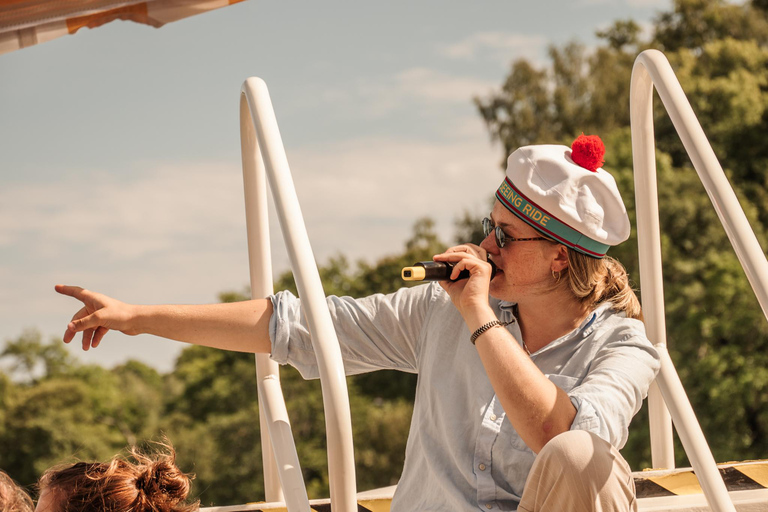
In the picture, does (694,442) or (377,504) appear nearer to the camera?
(694,442)

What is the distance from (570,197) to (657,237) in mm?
301

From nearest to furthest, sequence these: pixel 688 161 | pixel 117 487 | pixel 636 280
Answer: pixel 117 487 → pixel 636 280 → pixel 688 161

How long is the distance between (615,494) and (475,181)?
98.7ft

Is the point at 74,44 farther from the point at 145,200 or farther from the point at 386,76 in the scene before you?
the point at 386,76

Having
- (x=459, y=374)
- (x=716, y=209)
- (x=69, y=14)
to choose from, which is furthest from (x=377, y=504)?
(x=69, y=14)

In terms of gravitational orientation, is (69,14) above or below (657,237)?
above

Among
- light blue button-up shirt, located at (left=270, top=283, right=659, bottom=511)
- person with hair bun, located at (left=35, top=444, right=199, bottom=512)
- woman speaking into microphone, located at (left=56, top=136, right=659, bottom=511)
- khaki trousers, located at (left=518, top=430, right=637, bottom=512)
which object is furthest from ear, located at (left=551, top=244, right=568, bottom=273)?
person with hair bun, located at (left=35, top=444, right=199, bottom=512)

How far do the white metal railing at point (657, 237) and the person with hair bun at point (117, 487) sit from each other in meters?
0.87

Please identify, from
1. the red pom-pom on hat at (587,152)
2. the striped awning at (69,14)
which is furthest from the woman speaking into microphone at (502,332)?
the striped awning at (69,14)

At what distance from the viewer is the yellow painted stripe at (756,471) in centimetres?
188

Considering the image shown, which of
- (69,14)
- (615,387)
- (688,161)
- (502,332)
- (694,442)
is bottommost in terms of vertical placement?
(694,442)

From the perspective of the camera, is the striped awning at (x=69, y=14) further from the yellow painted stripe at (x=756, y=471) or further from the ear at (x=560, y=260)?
the yellow painted stripe at (x=756, y=471)

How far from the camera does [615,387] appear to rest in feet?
4.92

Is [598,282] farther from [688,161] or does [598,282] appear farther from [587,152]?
[688,161]
